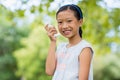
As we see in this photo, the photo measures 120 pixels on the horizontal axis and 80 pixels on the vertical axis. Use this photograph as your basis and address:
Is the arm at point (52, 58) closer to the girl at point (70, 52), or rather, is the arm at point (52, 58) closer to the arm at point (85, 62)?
the girl at point (70, 52)

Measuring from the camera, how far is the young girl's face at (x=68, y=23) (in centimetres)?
217

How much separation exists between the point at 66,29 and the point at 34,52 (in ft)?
44.5

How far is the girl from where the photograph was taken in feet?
6.93

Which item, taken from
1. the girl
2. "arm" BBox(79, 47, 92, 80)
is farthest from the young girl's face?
"arm" BBox(79, 47, 92, 80)

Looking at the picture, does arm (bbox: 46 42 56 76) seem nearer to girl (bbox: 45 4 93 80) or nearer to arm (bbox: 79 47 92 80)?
girl (bbox: 45 4 93 80)

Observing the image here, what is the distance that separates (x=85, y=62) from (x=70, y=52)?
0.38 ft

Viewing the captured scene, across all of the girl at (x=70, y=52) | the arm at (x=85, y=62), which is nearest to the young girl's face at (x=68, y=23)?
the girl at (x=70, y=52)

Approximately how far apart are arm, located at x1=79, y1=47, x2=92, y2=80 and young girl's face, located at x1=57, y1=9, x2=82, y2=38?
13cm

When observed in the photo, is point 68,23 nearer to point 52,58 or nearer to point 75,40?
point 75,40

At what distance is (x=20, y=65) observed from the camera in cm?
1581

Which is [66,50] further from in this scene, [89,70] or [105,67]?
[105,67]

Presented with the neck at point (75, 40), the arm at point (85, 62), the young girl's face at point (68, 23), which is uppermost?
the young girl's face at point (68, 23)

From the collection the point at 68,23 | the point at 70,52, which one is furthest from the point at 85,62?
the point at 68,23

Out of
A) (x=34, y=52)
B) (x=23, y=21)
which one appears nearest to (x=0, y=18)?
(x=23, y=21)
